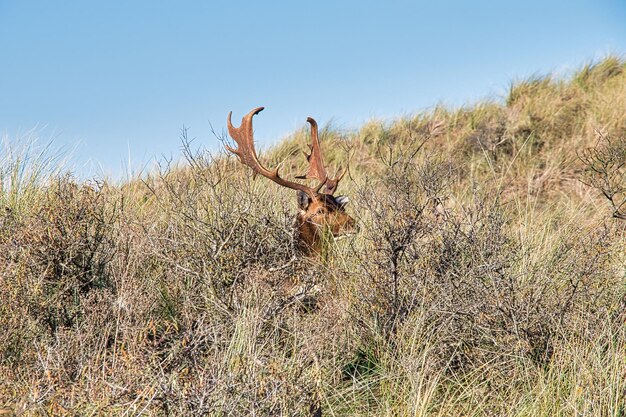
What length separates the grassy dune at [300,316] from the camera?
3.29 metres

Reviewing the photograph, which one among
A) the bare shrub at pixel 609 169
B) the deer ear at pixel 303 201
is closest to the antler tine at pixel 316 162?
the deer ear at pixel 303 201

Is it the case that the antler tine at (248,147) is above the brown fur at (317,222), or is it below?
above

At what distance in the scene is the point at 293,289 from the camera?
16.0ft

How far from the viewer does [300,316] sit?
15.7 ft

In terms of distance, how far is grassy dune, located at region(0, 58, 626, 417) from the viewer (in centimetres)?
329

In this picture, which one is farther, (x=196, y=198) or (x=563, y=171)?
(x=563, y=171)

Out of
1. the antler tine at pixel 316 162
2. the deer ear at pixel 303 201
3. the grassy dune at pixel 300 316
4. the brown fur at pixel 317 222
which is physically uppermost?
the antler tine at pixel 316 162

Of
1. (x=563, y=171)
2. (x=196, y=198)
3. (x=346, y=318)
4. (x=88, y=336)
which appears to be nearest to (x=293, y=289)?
(x=346, y=318)

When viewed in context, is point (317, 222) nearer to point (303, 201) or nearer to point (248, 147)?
point (303, 201)

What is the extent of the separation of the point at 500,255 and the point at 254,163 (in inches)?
81.2

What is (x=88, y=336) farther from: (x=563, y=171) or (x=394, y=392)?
(x=563, y=171)

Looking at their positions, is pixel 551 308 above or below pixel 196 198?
below

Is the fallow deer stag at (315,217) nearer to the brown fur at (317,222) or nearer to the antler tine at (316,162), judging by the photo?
the brown fur at (317,222)

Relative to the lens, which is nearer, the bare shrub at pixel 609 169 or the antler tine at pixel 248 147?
the bare shrub at pixel 609 169
